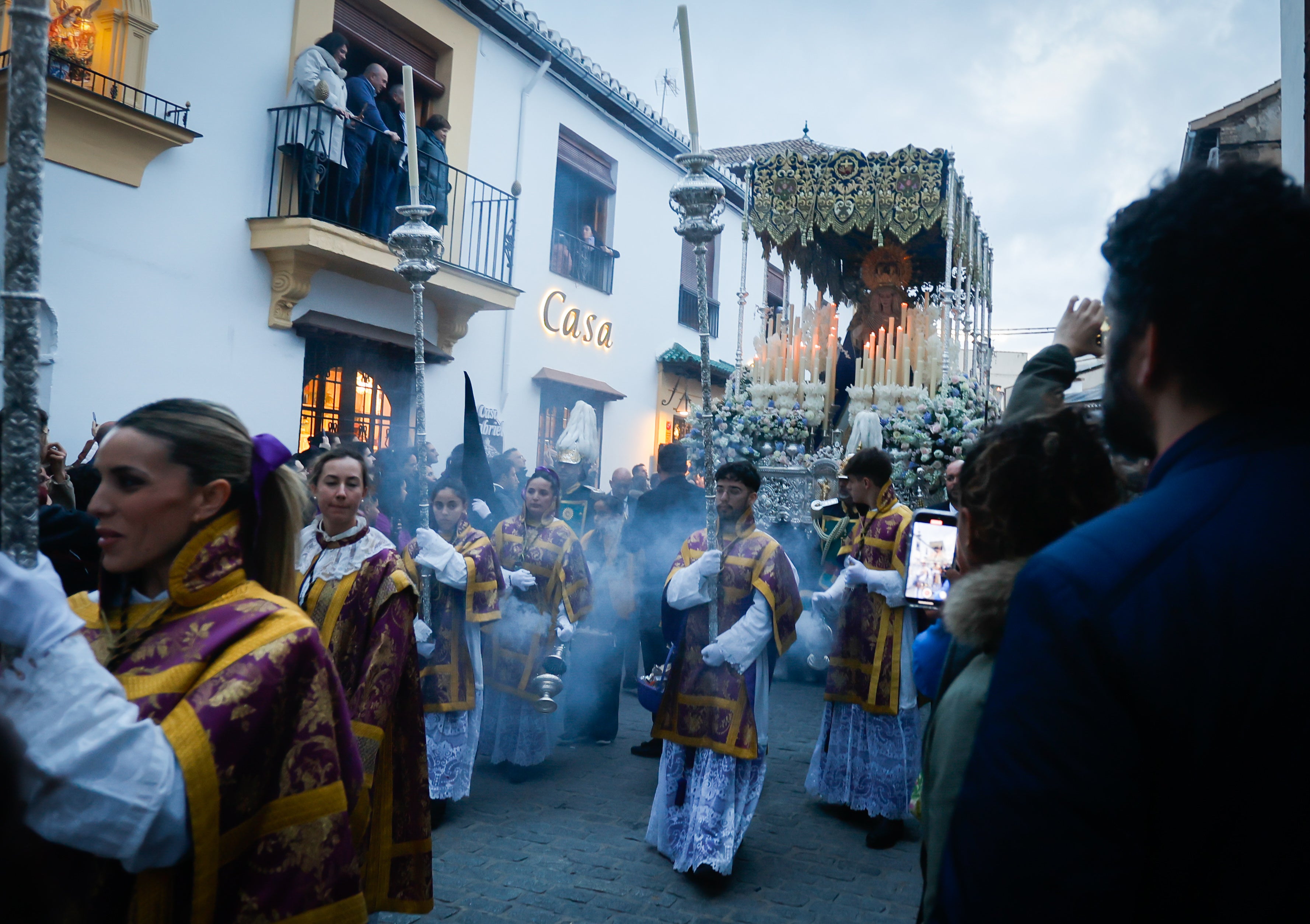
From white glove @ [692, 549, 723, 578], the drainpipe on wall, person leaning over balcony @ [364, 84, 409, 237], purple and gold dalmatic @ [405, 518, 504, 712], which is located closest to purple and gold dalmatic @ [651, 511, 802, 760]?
white glove @ [692, 549, 723, 578]

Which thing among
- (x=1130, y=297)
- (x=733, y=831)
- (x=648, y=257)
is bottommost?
(x=733, y=831)

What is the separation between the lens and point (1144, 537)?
1001 millimetres

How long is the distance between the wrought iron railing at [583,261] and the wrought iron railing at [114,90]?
18.8ft

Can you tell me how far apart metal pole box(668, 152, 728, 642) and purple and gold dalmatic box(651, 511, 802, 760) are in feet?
0.59

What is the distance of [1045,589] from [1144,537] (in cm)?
12

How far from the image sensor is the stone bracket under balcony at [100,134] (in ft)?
22.4

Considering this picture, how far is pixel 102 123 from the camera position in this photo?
23.5 ft

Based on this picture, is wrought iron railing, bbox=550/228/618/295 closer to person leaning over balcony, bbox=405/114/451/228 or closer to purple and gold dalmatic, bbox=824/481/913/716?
person leaning over balcony, bbox=405/114/451/228

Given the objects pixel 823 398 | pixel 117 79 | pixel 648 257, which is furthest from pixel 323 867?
pixel 648 257

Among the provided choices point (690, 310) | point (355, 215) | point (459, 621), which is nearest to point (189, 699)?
point (459, 621)

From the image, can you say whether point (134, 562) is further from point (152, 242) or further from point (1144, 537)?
point (152, 242)

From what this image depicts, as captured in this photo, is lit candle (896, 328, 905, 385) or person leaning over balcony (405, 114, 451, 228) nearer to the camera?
lit candle (896, 328, 905, 385)

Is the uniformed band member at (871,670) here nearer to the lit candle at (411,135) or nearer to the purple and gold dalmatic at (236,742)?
the lit candle at (411,135)

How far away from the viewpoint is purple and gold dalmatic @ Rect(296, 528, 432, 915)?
8.84 ft
